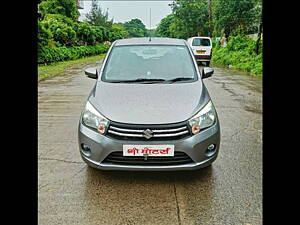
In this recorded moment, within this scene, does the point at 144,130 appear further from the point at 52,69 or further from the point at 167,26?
the point at 167,26

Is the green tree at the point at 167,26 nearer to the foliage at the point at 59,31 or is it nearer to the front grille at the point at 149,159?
the foliage at the point at 59,31

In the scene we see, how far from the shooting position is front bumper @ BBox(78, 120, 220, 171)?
10.8 ft

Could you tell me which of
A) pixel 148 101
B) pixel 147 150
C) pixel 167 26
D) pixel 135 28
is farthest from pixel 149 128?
pixel 135 28

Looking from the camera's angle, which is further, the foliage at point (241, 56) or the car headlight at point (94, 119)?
the foliage at point (241, 56)

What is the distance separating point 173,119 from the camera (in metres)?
3.37

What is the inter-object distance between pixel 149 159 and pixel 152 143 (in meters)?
0.17

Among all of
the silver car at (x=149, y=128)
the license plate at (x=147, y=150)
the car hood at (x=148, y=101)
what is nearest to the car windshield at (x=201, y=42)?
the car hood at (x=148, y=101)

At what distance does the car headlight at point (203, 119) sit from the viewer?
340 centimetres

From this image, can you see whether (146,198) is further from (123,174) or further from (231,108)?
(231,108)

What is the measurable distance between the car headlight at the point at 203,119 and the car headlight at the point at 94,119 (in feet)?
2.93

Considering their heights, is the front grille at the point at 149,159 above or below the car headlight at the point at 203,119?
below

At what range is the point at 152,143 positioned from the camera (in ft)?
10.7
